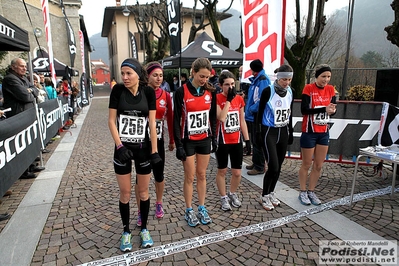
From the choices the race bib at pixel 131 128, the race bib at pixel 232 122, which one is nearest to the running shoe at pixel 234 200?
the race bib at pixel 232 122

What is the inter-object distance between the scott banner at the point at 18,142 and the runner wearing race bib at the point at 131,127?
2007mm

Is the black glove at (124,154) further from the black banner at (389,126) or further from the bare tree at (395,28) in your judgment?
the bare tree at (395,28)

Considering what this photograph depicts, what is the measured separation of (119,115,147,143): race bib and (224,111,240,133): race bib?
4.18 feet

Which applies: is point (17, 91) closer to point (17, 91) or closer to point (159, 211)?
point (17, 91)

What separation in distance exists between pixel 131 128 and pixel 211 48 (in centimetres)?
765

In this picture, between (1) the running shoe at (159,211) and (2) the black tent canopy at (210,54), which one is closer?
(1) the running shoe at (159,211)

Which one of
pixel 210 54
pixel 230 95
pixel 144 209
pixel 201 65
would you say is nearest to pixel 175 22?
pixel 210 54

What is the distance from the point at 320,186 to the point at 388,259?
204cm

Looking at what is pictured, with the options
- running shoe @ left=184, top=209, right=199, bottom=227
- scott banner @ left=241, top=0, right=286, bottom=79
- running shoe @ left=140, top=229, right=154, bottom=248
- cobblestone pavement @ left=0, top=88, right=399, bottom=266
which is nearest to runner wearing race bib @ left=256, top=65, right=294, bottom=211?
cobblestone pavement @ left=0, top=88, right=399, bottom=266

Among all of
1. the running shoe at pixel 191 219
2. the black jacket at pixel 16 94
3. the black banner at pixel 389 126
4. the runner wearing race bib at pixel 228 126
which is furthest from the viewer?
the black jacket at pixel 16 94

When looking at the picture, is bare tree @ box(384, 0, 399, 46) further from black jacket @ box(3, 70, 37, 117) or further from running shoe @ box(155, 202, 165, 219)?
black jacket @ box(3, 70, 37, 117)

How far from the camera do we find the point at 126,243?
2.99m

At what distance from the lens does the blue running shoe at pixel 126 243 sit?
9.68 ft

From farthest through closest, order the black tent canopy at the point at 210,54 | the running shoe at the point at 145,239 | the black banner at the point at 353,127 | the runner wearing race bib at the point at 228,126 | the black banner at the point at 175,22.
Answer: the black tent canopy at the point at 210,54, the black banner at the point at 175,22, the black banner at the point at 353,127, the runner wearing race bib at the point at 228,126, the running shoe at the point at 145,239
